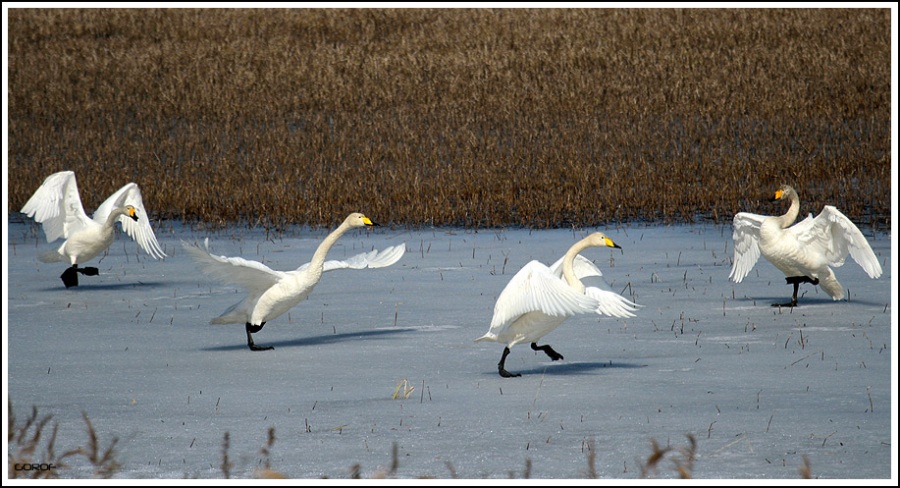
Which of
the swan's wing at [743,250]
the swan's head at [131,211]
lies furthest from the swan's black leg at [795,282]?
the swan's head at [131,211]

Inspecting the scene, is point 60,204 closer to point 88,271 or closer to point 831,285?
point 88,271

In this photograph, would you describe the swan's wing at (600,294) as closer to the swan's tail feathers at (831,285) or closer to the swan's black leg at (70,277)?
the swan's tail feathers at (831,285)

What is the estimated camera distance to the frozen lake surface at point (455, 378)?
15.4 ft

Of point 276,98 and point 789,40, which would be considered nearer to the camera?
point 276,98

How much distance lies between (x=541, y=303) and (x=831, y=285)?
3.37 m

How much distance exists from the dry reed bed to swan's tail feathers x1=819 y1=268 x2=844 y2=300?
489 cm

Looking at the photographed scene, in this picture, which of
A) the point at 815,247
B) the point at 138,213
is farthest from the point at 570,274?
the point at 138,213

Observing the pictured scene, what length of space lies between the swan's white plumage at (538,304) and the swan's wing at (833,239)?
272 centimetres

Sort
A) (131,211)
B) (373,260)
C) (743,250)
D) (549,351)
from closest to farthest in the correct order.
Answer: (549,351) < (373,260) < (743,250) < (131,211)

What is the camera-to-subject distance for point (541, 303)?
5812 mm

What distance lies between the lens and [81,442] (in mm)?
4984

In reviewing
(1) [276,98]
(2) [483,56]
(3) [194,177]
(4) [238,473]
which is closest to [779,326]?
→ (4) [238,473]

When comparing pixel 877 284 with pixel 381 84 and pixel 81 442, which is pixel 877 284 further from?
pixel 381 84

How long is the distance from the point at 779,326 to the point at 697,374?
161 centimetres
